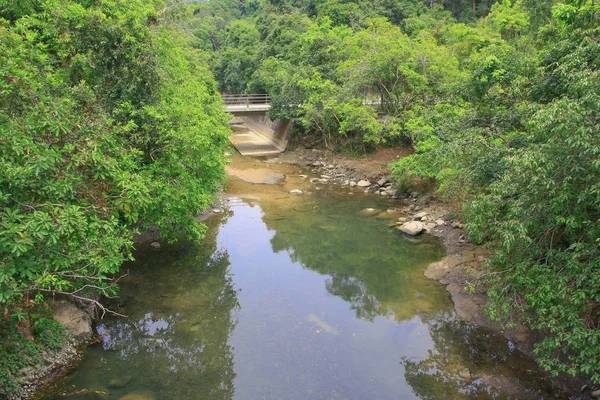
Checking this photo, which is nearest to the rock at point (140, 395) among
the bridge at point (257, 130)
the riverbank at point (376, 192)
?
the riverbank at point (376, 192)

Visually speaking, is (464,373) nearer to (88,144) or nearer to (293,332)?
(293,332)

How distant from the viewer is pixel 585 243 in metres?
8.13

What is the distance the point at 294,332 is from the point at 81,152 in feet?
25.0

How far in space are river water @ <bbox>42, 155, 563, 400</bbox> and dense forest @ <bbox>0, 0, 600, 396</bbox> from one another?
146 cm

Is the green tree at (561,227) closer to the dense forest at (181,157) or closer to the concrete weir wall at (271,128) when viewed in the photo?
the dense forest at (181,157)

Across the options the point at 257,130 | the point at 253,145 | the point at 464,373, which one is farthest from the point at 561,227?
the point at 257,130

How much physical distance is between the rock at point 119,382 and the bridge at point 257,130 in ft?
83.2

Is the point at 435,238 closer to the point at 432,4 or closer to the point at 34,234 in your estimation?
the point at 34,234

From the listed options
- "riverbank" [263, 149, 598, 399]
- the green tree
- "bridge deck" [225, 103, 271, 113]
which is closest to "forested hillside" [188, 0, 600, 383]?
the green tree

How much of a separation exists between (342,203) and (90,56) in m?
15.4

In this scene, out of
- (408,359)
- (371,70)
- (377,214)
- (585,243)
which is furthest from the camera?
(371,70)

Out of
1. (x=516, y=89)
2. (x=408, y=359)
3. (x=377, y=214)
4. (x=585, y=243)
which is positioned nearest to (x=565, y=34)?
(x=516, y=89)

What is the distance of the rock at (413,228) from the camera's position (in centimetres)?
1885

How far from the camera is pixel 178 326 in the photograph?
12.3 meters
